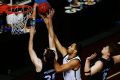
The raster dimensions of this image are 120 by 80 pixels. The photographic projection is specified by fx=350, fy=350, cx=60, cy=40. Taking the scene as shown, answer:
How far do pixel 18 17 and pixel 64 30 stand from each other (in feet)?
4.59

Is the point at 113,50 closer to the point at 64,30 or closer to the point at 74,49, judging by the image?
the point at 74,49

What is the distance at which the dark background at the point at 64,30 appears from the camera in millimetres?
5570

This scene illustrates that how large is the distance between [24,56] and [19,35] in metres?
0.40

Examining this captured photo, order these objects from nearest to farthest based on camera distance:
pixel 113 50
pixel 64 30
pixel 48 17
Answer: pixel 48 17, pixel 113 50, pixel 64 30

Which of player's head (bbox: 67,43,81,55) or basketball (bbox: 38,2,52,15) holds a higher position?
basketball (bbox: 38,2,52,15)

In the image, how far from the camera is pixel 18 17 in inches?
215

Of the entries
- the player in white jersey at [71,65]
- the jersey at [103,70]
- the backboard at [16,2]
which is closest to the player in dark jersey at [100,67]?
the jersey at [103,70]

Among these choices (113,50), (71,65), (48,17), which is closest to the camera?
(71,65)

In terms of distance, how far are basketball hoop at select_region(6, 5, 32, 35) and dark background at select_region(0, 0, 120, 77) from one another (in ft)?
0.33

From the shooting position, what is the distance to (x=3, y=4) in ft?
17.3

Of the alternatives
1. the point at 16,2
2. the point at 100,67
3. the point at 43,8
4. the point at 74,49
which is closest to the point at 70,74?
the point at 74,49

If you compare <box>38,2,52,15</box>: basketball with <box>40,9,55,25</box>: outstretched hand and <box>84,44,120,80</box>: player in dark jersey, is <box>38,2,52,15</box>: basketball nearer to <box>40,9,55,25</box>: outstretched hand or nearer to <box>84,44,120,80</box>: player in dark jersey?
<box>40,9,55,25</box>: outstretched hand

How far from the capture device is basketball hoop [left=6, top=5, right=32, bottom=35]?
5.37 meters

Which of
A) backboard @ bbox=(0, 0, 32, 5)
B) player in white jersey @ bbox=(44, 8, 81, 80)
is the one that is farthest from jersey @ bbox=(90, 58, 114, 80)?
backboard @ bbox=(0, 0, 32, 5)
